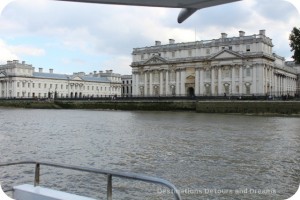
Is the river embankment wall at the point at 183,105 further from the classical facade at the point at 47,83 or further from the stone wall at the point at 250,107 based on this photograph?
the classical facade at the point at 47,83

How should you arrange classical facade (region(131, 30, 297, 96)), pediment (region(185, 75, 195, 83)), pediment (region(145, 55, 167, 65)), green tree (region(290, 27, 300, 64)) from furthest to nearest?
pediment (region(145, 55, 167, 65))
pediment (region(185, 75, 195, 83))
classical facade (region(131, 30, 297, 96))
green tree (region(290, 27, 300, 64))

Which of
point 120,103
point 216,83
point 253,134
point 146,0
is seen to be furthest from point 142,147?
point 216,83

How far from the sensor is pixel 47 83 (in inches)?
3819

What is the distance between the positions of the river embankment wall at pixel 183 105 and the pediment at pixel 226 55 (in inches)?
547

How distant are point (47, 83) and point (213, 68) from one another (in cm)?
4658

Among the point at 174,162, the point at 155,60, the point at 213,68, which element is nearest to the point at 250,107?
the point at 213,68

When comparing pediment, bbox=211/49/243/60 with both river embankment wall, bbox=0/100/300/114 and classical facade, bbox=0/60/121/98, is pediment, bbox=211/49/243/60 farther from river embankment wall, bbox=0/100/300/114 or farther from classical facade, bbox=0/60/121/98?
classical facade, bbox=0/60/121/98

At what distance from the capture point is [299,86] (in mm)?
83875

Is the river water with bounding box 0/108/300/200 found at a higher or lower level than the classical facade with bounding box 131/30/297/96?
lower

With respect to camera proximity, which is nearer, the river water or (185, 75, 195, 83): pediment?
the river water

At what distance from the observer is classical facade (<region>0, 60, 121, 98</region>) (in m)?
91.6

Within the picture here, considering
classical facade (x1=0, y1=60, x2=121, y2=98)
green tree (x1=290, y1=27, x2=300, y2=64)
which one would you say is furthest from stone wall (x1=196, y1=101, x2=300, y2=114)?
classical facade (x1=0, y1=60, x2=121, y2=98)

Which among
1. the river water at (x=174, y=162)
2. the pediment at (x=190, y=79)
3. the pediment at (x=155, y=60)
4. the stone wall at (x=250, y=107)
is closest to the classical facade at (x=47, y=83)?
the pediment at (x=155, y=60)

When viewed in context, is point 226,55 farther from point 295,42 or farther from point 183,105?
point 295,42
